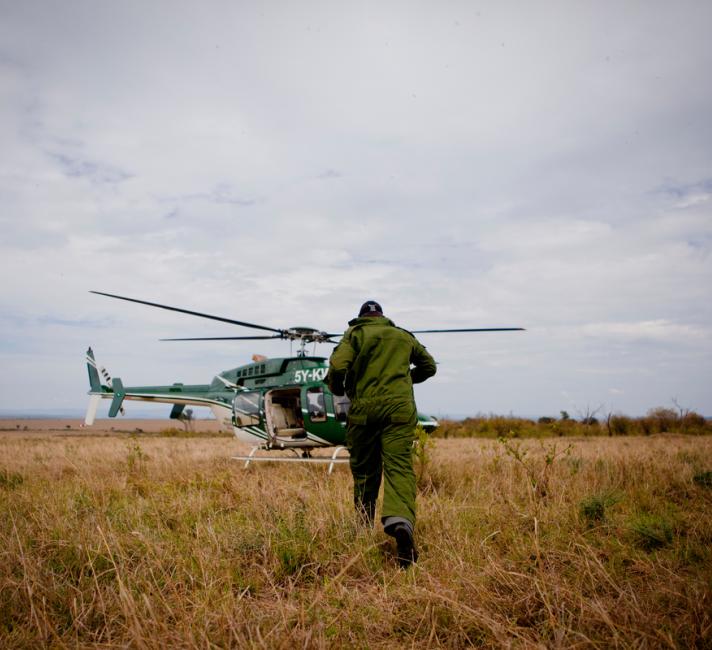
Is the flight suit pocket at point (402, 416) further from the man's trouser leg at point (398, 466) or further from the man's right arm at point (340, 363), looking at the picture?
the man's right arm at point (340, 363)

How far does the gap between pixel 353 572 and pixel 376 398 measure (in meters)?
1.48

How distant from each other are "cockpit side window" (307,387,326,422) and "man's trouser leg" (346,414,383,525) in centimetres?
482

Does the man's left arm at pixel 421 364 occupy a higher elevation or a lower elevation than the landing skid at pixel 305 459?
higher

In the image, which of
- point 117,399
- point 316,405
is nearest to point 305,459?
point 316,405

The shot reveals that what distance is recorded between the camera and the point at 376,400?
4.58 m

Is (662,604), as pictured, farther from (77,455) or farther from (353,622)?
(77,455)

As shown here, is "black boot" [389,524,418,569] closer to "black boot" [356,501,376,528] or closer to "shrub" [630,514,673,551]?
"black boot" [356,501,376,528]

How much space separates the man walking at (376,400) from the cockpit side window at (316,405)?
4608 millimetres

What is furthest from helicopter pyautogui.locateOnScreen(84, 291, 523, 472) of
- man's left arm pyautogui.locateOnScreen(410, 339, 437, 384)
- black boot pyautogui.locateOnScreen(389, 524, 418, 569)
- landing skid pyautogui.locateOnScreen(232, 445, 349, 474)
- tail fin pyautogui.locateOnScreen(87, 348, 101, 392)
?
tail fin pyautogui.locateOnScreen(87, 348, 101, 392)

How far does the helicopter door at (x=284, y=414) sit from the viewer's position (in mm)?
10133

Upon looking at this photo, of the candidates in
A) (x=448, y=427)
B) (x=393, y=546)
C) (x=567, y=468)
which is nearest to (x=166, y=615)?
(x=393, y=546)

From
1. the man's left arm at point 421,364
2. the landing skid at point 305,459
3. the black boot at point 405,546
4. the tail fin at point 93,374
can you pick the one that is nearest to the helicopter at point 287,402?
the landing skid at point 305,459

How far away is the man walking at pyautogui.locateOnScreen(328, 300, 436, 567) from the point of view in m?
4.45

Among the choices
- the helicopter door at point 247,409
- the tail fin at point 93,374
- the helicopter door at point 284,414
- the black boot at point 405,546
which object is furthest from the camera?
the tail fin at point 93,374
